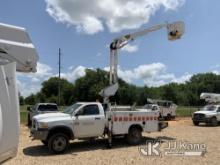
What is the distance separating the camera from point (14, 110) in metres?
3.36

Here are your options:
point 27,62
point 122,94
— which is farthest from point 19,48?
point 122,94

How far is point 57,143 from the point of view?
39.4 ft

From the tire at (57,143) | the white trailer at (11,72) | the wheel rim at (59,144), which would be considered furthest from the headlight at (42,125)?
the white trailer at (11,72)

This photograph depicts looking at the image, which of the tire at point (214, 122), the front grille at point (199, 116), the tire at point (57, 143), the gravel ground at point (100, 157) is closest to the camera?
the gravel ground at point (100, 157)

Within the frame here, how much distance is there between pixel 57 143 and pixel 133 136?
3.72 metres

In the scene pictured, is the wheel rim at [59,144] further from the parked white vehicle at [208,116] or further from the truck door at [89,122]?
the parked white vehicle at [208,116]

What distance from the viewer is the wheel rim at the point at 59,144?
12.0 meters

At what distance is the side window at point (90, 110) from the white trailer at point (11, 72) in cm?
915

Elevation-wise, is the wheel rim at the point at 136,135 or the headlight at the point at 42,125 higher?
the headlight at the point at 42,125

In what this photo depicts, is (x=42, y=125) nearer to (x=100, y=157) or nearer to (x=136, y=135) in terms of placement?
(x=100, y=157)

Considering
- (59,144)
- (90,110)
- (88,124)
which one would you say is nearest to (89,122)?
(88,124)

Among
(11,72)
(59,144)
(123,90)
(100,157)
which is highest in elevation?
(123,90)

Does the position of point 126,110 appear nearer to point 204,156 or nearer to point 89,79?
point 204,156

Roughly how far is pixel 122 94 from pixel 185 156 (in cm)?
8215
